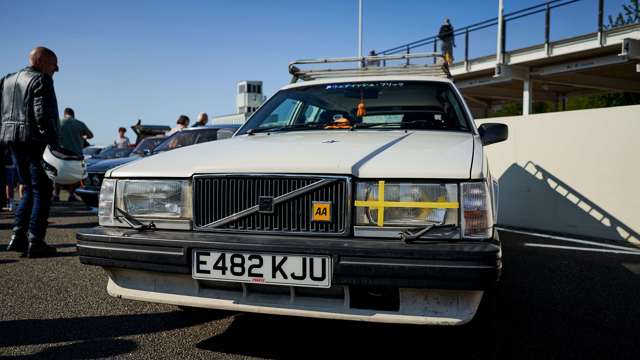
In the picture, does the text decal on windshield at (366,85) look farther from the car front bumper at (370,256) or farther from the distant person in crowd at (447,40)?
the distant person in crowd at (447,40)

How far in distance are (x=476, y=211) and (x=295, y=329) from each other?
4.14 ft

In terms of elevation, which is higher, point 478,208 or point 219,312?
point 478,208

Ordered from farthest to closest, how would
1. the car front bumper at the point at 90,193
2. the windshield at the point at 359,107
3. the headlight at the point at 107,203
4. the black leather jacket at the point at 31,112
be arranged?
1. the car front bumper at the point at 90,193
2. the black leather jacket at the point at 31,112
3. the windshield at the point at 359,107
4. the headlight at the point at 107,203

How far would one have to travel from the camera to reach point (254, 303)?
7.54 feet

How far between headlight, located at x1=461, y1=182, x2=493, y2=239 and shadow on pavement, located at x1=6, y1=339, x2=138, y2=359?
171cm

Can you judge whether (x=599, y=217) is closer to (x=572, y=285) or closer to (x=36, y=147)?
(x=572, y=285)

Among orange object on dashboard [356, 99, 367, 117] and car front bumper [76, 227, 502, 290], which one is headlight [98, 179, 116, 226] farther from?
orange object on dashboard [356, 99, 367, 117]

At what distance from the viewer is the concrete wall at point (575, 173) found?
5969 mm

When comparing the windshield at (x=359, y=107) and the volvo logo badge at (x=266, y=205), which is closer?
the volvo logo badge at (x=266, y=205)

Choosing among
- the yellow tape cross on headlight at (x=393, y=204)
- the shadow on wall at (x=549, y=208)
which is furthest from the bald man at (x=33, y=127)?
the shadow on wall at (x=549, y=208)

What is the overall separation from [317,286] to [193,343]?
89 cm

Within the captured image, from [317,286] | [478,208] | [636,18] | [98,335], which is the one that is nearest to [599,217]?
[478,208]

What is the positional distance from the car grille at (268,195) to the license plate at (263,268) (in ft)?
0.49

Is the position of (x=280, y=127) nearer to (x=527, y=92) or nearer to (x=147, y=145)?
(x=147, y=145)
